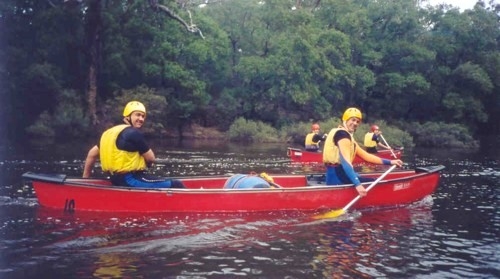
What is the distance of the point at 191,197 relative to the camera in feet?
35.5

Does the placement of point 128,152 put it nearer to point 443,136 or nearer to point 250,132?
point 250,132

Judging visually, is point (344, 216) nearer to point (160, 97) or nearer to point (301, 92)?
point (160, 97)

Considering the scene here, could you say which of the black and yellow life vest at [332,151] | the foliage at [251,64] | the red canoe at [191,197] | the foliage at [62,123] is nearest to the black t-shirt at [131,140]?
the red canoe at [191,197]

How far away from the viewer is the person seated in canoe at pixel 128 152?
10125 millimetres

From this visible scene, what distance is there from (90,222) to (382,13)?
141ft

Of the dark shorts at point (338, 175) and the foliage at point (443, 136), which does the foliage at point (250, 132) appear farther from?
the dark shorts at point (338, 175)

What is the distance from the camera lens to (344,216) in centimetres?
1146

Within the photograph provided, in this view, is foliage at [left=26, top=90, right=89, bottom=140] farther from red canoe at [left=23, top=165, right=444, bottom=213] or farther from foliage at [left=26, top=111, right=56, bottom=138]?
red canoe at [left=23, top=165, right=444, bottom=213]

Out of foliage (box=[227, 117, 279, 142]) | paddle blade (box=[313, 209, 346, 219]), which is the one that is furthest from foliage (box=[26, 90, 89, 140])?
paddle blade (box=[313, 209, 346, 219])

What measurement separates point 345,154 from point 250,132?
89.6ft

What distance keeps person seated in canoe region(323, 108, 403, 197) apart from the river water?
2.65 ft

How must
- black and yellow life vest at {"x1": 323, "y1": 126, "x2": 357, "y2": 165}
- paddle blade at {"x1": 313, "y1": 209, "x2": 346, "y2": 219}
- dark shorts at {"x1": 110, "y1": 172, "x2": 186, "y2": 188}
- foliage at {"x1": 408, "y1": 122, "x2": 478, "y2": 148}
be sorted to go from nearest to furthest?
1. dark shorts at {"x1": 110, "y1": 172, "x2": 186, "y2": 188}
2. paddle blade at {"x1": 313, "y1": 209, "x2": 346, "y2": 219}
3. black and yellow life vest at {"x1": 323, "y1": 126, "x2": 357, "y2": 165}
4. foliage at {"x1": 408, "y1": 122, "x2": 478, "y2": 148}

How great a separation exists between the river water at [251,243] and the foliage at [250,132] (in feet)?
82.6

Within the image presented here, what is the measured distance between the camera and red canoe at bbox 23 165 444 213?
10.5 m
